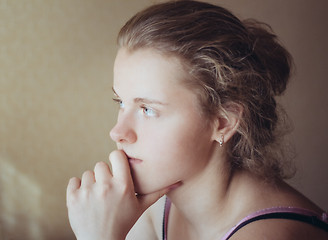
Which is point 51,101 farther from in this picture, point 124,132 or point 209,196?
point 209,196

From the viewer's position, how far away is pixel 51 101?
1.32m

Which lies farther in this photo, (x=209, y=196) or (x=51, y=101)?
(x=51, y=101)

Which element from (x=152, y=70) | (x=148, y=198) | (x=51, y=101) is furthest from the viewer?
(x=51, y=101)

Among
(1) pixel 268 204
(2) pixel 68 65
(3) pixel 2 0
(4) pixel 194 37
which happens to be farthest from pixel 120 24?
(1) pixel 268 204

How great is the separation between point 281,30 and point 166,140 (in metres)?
1.06

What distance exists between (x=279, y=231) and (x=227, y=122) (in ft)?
0.96

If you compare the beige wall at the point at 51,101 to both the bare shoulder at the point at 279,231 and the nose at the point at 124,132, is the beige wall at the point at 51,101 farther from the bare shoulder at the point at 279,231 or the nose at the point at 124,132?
the bare shoulder at the point at 279,231

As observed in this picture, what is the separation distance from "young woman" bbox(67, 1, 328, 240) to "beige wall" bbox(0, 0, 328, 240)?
0.43 metres

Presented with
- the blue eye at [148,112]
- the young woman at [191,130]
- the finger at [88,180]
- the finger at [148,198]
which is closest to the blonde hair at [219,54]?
the young woman at [191,130]

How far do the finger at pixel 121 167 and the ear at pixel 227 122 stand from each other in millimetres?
242

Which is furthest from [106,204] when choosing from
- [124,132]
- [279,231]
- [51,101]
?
[51,101]

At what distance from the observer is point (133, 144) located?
877mm

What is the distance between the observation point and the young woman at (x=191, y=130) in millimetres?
857

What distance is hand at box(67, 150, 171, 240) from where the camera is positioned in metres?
0.87
